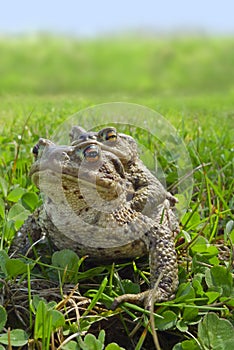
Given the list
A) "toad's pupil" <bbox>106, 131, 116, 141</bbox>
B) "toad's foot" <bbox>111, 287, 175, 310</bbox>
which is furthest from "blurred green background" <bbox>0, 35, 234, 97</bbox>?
"toad's foot" <bbox>111, 287, 175, 310</bbox>

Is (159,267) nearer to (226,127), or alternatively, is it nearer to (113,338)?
(113,338)

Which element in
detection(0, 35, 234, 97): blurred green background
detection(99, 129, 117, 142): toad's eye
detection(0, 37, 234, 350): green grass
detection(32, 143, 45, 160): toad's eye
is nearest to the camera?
detection(0, 37, 234, 350): green grass

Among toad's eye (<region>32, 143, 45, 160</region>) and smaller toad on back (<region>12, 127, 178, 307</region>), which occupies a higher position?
toad's eye (<region>32, 143, 45, 160</region>)

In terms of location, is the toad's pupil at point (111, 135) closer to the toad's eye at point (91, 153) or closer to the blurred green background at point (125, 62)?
the toad's eye at point (91, 153)

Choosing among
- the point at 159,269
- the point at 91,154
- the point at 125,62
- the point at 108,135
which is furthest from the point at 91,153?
the point at 125,62

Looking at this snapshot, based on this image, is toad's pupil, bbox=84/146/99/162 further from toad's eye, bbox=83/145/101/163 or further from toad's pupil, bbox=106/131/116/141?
toad's pupil, bbox=106/131/116/141

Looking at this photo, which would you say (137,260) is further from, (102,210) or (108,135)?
(108,135)

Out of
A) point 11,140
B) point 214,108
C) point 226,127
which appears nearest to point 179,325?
point 11,140

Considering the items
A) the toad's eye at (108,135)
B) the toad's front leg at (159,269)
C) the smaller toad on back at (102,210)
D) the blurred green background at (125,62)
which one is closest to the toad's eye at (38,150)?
the smaller toad on back at (102,210)
